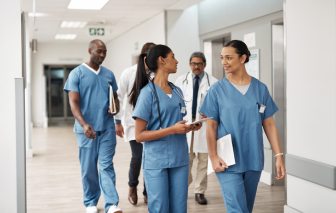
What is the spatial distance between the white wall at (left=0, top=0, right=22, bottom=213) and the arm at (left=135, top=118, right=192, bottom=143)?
2.67ft

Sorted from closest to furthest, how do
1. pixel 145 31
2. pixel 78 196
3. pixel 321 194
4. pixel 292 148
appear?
pixel 321 194 < pixel 292 148 < pixel 78 196 < pixel 145 31

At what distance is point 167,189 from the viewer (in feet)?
7.47

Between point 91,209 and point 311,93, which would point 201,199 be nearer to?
point 91,209

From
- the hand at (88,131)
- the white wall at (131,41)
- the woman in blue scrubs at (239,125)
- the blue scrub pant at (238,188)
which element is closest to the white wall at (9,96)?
the hand at (88,131)

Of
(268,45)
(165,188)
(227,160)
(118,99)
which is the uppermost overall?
(268,45)

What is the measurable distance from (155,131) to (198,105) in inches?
73.1

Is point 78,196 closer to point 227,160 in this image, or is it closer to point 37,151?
point 227,160

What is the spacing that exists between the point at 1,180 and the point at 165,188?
1.06 m

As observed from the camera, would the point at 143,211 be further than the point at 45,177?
No

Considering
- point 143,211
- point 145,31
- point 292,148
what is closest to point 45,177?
point 143,211

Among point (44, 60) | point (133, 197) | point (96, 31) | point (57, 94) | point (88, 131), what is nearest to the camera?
point (88, 131)

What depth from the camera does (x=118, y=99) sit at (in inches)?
153

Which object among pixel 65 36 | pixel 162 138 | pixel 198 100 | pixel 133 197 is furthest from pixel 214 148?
pixel 65 36

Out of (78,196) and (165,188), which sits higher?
(165,188)
